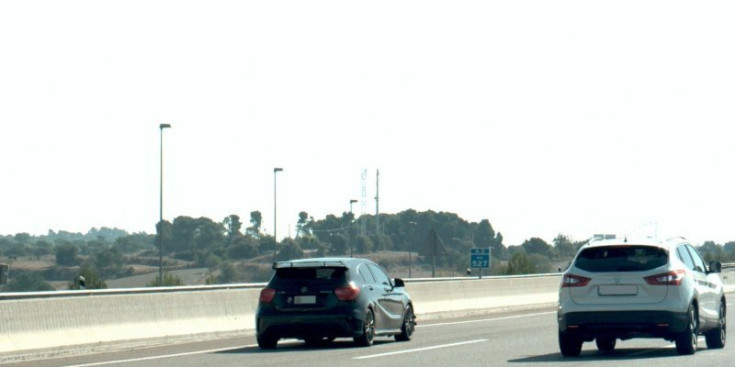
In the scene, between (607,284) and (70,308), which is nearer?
(607,284)

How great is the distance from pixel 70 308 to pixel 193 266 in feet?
419

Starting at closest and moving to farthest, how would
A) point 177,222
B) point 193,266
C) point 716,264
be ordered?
point 716,264 → point 193,266 → point 177,222

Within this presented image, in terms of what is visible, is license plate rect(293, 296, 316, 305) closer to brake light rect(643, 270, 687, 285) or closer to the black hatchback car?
the black hatchback car

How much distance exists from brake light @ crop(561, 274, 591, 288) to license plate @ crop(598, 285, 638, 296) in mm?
233

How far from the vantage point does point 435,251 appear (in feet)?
145

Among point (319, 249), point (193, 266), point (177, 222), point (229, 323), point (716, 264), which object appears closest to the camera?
point (716, 264)

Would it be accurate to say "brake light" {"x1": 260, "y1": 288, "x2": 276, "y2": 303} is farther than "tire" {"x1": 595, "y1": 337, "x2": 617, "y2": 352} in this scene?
Yes

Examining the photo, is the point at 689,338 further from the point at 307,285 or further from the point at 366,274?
the point at 307,285

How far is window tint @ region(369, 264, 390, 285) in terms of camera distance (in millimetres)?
23422

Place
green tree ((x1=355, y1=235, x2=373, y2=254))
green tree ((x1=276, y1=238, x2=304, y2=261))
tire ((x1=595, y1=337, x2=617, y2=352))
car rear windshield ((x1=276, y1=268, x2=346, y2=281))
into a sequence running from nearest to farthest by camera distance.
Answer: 1. tire ((x1=595, y1=337, x2=617, y2=352))
2. car rear windshield ((x1=276, y1=268, x2=346, y2=281))
3. green tree ((x1=276, y1=238, x2=304, y2=261))
4. green tree ((x1=355, y1=235, x2=373, y2=254))

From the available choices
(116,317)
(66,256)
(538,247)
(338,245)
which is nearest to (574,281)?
(116,317)

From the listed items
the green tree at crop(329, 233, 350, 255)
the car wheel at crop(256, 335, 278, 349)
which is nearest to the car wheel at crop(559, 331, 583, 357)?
the car wheel at crop(256, 335, 278, 349)

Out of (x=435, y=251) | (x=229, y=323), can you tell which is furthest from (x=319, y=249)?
(x=229, y=323)

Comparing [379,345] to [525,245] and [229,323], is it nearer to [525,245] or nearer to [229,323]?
[229,323]
